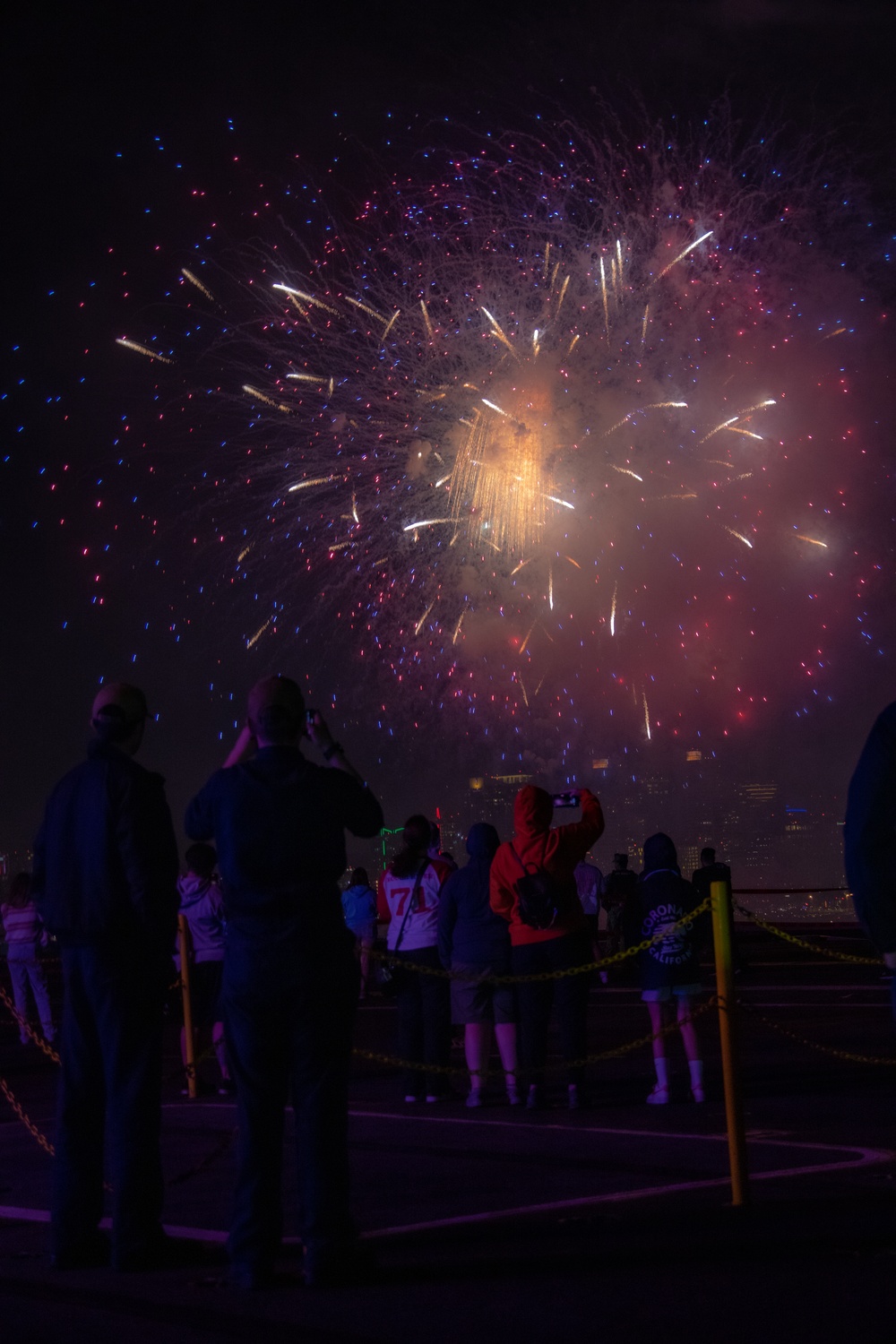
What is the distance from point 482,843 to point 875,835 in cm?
676

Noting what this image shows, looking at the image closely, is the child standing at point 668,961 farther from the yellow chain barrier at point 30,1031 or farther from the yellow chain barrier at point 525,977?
the yellow chain barrier at point 30,1031

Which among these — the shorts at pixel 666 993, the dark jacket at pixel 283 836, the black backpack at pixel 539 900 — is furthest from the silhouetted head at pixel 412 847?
the dark jacket at pixel 283 836

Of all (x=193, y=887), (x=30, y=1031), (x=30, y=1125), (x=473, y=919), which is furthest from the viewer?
(x=193, y=887)

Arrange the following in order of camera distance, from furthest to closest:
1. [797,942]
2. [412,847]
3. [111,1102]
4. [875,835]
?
[412,847] → [797,942] → [111,1102] → [875,835]

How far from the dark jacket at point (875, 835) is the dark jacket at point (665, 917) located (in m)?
5.93

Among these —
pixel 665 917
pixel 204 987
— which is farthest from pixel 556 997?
pixel 204 987

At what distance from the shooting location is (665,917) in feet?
34.6

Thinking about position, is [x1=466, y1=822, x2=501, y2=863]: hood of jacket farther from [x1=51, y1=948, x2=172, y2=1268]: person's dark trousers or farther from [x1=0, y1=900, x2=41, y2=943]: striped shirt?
[x1=0, y1=900, x2=41, y2=943]: striped shirt

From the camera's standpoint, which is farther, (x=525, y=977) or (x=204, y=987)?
(x=204, y=987)

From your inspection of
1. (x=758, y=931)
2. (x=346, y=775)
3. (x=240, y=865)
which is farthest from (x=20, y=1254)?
(x=758, y=931)

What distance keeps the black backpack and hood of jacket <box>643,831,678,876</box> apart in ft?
3.17

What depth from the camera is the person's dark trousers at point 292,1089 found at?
5.51 m

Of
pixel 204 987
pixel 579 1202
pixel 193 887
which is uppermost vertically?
pixel 193 887

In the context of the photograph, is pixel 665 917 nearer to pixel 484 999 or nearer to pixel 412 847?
pixel 484 999
